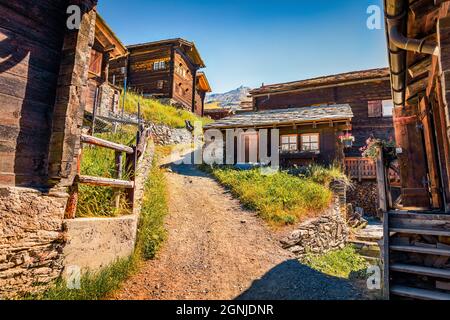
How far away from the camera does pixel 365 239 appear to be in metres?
11.0

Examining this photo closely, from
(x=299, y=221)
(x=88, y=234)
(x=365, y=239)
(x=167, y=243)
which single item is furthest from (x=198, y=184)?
(x=88, y=234)

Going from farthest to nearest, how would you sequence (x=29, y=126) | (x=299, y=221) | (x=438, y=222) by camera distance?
(x=299, y=221) → (x=438, y=222) → (x=29, y=126)

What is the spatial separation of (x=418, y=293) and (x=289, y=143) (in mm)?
11725

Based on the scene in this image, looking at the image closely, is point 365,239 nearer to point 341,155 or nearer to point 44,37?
point 341,155

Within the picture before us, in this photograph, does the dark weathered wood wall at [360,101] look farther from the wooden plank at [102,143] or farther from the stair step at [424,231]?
the wooden plank at [102,143]

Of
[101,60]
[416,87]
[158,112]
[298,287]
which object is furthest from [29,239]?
[158,112]

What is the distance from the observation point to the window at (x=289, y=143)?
49.9ft

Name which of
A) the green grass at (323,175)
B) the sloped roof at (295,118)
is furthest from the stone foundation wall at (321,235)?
the sloped roof at (295,118)

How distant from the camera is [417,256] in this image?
4508mm

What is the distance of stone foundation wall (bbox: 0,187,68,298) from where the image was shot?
308 cm

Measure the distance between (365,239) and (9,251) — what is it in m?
11.6

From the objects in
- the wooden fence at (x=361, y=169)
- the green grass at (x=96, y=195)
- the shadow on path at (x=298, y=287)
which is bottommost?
the shadow on path at (x=298, y=287)

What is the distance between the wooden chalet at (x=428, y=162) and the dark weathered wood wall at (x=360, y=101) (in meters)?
13.1

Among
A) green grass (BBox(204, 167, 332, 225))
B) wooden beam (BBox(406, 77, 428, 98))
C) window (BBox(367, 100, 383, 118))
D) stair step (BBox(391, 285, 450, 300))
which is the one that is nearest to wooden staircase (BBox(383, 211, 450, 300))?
stair step (BBox(391, 285, 450, 300))
